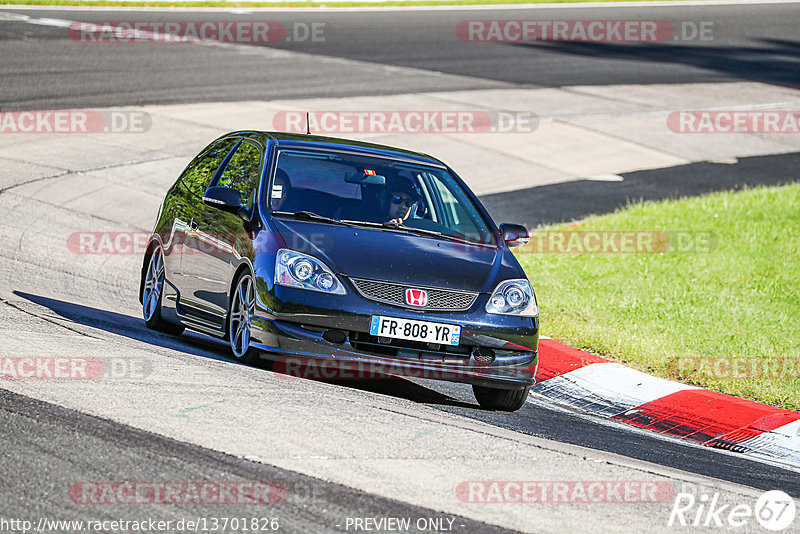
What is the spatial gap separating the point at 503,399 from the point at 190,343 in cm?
248

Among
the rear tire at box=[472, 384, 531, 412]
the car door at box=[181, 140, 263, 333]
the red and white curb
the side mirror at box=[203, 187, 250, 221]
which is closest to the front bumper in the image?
the rear tire at box=[472, 384, 531, 412]

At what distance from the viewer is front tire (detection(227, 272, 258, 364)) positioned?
304 inches

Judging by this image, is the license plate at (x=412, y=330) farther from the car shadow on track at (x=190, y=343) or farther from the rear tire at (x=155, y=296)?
the rear tire at (x=155, y=296)

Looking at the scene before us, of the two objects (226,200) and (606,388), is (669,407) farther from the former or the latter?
(226,200)

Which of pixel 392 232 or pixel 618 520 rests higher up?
pixel 392 232

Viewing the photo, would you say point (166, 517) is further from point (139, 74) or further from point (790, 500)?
point (139, 74)

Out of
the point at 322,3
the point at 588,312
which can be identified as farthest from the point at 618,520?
the point at 322,3

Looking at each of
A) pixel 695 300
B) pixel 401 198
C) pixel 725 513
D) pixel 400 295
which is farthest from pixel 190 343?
pixel 695 300

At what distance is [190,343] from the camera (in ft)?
29.8

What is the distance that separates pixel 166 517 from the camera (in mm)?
4789

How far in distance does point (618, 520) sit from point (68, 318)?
484cm

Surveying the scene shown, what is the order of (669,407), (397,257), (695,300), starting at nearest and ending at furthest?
(397,257) → (669,407) → (695,300)

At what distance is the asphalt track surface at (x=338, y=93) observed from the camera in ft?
17.3

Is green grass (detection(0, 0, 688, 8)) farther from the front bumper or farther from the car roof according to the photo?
the front bumper
